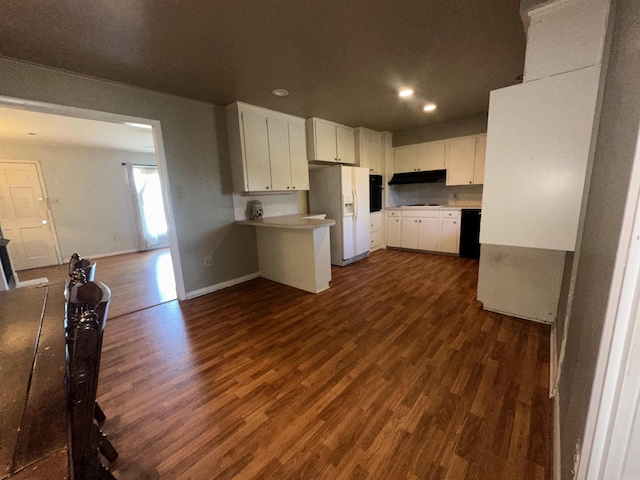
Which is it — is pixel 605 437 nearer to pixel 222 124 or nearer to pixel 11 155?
pixel 222 124

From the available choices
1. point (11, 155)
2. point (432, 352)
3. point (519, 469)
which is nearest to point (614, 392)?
point (519, 469)

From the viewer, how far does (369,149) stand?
4832 mm

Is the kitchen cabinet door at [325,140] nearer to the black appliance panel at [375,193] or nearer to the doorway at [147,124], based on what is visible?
the black appliance panel at [375,193]

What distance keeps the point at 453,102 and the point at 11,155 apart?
292 inches

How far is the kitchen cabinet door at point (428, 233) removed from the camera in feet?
15.2

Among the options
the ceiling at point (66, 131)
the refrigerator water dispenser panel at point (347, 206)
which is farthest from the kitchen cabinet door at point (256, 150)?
the ceiling at point (66, 131)

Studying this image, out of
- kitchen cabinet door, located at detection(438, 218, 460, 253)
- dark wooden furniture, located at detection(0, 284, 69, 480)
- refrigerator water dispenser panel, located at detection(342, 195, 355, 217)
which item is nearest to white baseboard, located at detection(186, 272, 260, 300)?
refrigerator water dispenser panel, located at detection(342, 195, 355, 217)

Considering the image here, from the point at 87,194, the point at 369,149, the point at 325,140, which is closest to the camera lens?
the point at 325,140

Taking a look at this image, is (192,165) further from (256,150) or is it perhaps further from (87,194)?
(87,194)

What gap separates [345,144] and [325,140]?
51 cm

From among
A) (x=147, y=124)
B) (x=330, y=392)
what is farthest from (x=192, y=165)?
(x=330, y=392)

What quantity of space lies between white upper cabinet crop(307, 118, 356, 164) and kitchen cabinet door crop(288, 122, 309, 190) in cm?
12

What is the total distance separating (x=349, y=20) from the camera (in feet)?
5.63

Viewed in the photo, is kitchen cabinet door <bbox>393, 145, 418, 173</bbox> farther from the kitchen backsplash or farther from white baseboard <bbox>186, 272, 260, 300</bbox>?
white baseboard <bbox>186, 272, 260, 300</bbox>
